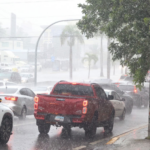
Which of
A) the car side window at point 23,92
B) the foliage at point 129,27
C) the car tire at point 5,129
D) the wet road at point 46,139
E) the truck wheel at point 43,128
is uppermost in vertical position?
the foliage at point 129,27

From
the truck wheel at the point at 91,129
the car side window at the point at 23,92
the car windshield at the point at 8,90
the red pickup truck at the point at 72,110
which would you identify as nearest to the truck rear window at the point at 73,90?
the red pickup truck at the point at 72,110

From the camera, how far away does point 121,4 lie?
1210 centimetres

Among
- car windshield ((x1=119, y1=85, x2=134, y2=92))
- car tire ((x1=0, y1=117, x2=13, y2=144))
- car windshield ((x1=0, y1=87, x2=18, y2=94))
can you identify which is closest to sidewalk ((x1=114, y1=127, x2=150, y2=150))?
car tire ((x1=0, y1=117, x2=13, y2=144))

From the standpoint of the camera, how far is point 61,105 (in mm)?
11000

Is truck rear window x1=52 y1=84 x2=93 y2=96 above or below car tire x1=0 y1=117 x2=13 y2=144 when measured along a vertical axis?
above

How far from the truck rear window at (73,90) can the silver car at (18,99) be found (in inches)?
130

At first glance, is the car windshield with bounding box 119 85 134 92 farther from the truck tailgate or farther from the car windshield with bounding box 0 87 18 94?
the truck tailgate

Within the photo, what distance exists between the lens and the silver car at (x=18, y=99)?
15344 mm

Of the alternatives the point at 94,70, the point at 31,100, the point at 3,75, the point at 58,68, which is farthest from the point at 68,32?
the point at 94,70

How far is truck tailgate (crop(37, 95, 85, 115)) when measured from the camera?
10.9m

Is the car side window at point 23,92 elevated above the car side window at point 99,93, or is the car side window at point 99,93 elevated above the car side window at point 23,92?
the car side window at point 99,93

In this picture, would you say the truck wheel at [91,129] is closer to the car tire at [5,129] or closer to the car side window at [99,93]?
the car side window at [99,93]

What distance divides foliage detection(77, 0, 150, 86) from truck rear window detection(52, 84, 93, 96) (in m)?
1.50

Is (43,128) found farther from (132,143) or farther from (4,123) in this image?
(132,143)
